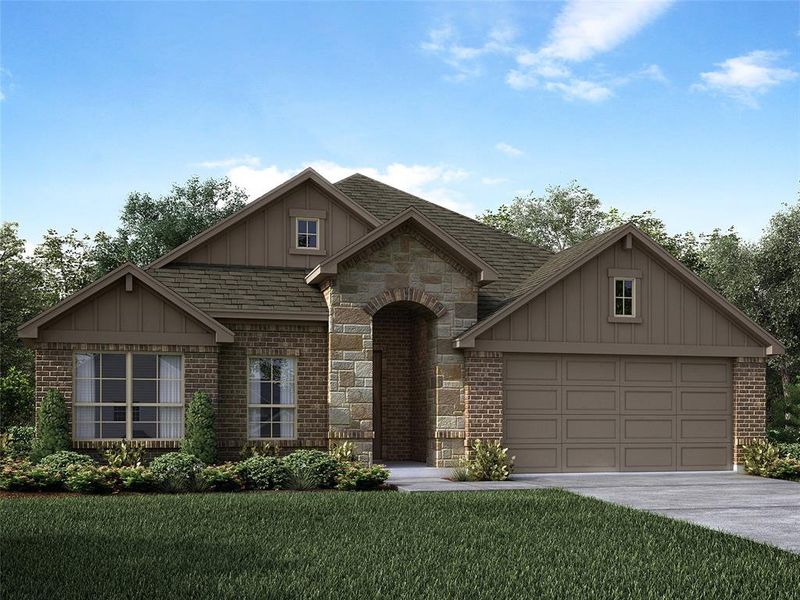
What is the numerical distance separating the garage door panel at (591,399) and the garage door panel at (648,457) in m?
1.04

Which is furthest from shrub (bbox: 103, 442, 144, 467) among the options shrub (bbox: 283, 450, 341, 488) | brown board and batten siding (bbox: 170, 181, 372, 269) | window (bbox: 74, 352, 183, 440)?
brown board and batten siding (bbox: 170, 181, 372, 269)

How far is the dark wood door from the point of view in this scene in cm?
2448

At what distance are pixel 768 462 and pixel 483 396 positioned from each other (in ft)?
22.1

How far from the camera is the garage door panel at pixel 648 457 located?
76.1 ft

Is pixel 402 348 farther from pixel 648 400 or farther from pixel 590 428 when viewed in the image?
pixel 648 400

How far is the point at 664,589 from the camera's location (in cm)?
1015

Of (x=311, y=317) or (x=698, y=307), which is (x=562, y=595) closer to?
(x=311, y=317)

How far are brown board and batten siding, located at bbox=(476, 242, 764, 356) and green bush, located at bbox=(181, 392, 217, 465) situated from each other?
6059 millimetres

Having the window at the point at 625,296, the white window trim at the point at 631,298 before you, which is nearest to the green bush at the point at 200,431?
the white window trim at the point at 631,298

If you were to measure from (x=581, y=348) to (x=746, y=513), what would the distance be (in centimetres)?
723

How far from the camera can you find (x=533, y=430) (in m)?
22.5

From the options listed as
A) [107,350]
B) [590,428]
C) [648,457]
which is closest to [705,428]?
[648,457]

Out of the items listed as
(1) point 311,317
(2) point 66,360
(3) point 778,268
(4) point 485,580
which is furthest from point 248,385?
(3) point 778,268

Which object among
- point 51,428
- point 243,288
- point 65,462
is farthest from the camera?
point 243,288
